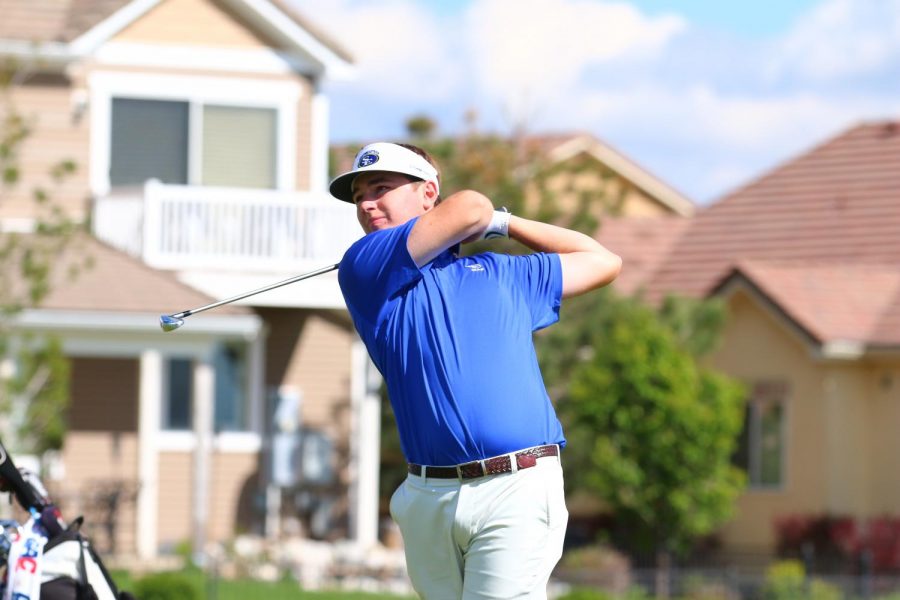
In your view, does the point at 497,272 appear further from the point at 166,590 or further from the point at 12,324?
the point at 12,324

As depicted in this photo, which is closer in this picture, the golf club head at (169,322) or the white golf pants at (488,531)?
the white golf pants at (488,531)

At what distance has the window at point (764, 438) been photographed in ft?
82.9

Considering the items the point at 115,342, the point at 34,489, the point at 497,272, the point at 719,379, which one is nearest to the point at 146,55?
the point at 115,342

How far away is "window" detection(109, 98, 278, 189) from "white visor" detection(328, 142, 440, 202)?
16.7 m

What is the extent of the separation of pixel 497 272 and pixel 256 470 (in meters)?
17.3

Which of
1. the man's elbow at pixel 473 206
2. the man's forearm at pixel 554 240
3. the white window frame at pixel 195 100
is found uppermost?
the white window frame at pixel 195 100

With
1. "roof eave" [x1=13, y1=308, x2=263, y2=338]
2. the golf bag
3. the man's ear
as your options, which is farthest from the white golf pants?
"roof eave" [x1=13, y1=308, x2=263, y2=338]

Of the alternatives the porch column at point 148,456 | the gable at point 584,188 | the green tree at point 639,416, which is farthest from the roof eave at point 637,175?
the porch column at point 148,456

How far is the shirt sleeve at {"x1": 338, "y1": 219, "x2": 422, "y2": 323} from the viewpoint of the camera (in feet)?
16.8

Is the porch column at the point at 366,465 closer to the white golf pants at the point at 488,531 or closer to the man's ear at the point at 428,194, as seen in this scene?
the man's ear at the point at 428,194

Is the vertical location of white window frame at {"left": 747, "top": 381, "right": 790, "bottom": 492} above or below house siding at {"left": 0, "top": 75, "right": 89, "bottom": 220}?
below

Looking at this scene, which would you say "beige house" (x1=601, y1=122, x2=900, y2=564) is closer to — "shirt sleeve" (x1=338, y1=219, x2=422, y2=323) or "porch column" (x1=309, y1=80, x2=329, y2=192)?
"porch column" (x1=309, y1=80, x2=329, y2=192)

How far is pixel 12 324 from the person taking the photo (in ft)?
58.4

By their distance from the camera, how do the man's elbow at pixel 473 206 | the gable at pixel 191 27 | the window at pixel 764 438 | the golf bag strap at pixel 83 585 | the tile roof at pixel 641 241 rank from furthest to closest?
the tile roof at pixel 641 241 < the window at pixel 764 438 < the gable at pixel 191 27 < the golf bag strap at pixel 83 585 < the man's elbow at pixel 473 206
